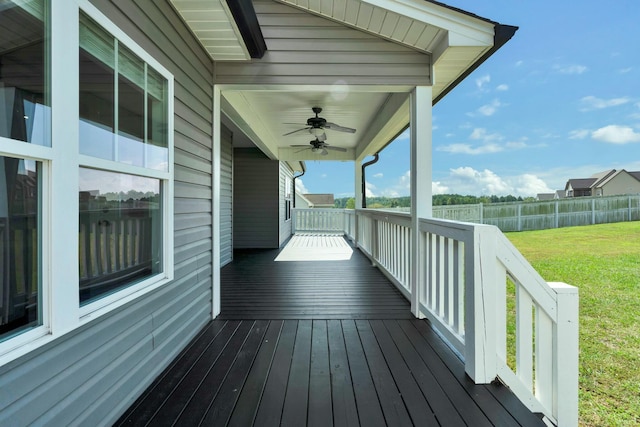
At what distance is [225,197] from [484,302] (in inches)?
190

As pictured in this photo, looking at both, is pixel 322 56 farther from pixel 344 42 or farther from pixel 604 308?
pixel 604 308

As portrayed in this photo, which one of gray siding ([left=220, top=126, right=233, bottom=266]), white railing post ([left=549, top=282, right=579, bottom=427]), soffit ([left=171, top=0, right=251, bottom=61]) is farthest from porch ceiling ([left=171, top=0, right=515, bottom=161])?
white railing post ([left=549, top=282, right=579, bottom=427])

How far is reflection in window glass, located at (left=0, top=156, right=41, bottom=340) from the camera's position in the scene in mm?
1021

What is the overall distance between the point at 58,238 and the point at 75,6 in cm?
95

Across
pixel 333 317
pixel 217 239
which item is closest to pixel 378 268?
→ pixel 333 317

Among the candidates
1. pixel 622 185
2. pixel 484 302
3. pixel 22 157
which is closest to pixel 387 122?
pixel 484 302

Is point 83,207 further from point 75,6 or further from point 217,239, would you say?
point 217,239

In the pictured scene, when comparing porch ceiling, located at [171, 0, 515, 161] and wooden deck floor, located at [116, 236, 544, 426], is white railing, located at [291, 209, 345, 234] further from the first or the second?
wooden deck floor, located at [116, 236, 544, 426]

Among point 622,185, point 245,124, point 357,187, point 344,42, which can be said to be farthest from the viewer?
point 622,185

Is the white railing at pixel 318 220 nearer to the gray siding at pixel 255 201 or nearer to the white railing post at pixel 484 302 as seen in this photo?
the gray siding at pixel 255 201

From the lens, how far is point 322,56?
9.49 ft

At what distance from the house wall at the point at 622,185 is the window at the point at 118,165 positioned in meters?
30.2

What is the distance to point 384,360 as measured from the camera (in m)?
2.13

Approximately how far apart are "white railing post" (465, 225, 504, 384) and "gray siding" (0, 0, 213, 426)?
6.55ft
